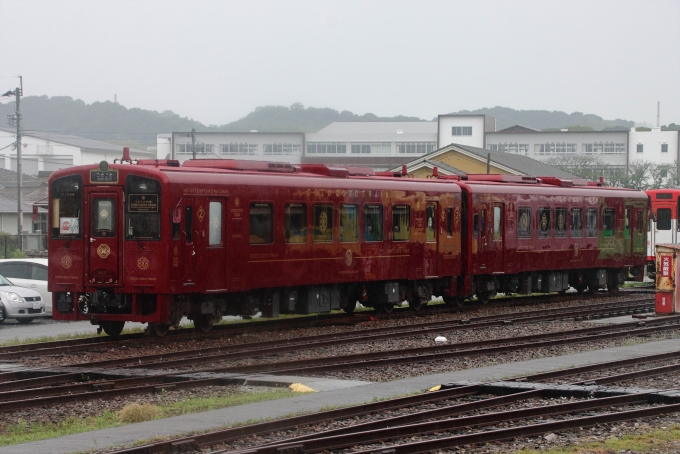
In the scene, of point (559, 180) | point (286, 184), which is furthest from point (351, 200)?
point (559, 180)

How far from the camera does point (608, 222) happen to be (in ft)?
108

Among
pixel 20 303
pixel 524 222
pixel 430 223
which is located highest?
pixel 430 223

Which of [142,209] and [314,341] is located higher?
[142,209]

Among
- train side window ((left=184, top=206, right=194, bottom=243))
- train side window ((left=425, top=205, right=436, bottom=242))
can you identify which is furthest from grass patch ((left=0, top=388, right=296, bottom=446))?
train side window ((left=425, top=205, right=436, bottom=242))

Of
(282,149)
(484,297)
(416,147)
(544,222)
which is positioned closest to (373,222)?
(484,297)

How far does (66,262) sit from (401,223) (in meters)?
8.39

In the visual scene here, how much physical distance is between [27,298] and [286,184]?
25.3 ft

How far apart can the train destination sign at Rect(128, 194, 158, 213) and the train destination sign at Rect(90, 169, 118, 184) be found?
47 cm

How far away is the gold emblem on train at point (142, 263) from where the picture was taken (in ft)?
60.6

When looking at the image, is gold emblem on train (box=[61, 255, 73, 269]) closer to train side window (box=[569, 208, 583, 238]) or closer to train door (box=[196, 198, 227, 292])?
train door (box=[196, 198, 227, 292])

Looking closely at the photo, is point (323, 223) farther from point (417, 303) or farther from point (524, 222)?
point (524, 222)

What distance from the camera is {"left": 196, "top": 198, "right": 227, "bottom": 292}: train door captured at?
19078mm

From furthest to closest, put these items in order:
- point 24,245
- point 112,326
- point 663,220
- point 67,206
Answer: point 24,245, point 663,220, point 112,326, point 67,206

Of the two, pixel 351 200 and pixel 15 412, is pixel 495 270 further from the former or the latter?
pixel 15 412
